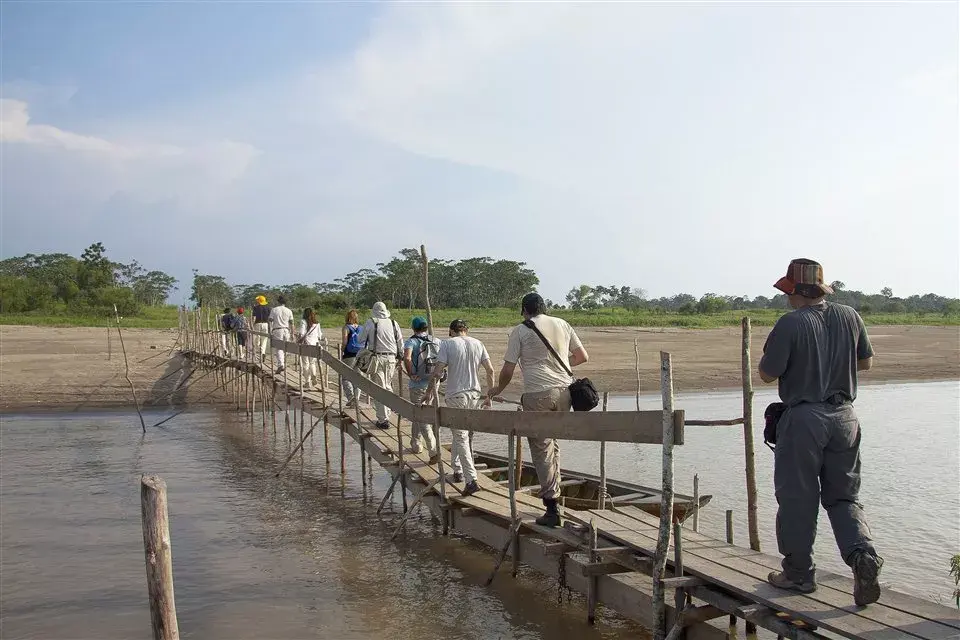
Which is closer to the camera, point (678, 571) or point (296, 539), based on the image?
point (678, 571)

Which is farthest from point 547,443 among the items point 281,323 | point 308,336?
point 281,323

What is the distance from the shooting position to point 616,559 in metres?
5.36

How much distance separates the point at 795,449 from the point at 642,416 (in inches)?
36.9

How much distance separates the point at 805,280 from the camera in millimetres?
4402

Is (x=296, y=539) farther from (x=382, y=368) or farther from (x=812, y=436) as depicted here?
(x=812, y=436)

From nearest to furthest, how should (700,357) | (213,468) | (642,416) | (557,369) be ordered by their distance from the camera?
(642,416)
(557,369)
(213,468)
(700,357)

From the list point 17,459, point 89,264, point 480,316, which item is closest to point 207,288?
point 89,264

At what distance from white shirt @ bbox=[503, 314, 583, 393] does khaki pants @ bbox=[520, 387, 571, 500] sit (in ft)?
0.18

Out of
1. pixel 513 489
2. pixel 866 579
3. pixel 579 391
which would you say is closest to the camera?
pixel 866 579

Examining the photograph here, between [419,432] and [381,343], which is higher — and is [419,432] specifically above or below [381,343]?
below

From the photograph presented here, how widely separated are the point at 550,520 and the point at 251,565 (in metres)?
4.13

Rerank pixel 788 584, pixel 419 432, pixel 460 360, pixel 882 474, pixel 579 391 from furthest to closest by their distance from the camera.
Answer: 1. pixel 882 474
2. pixel 419 432
3. pixel 460 360
4. pixel 579 391
5. pixel 788 584

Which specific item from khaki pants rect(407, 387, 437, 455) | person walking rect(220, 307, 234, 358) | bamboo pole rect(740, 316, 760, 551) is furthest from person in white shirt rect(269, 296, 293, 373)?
bamboo pole rect(740, 316, 760, 551)

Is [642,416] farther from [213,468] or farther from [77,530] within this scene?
[213,468]
